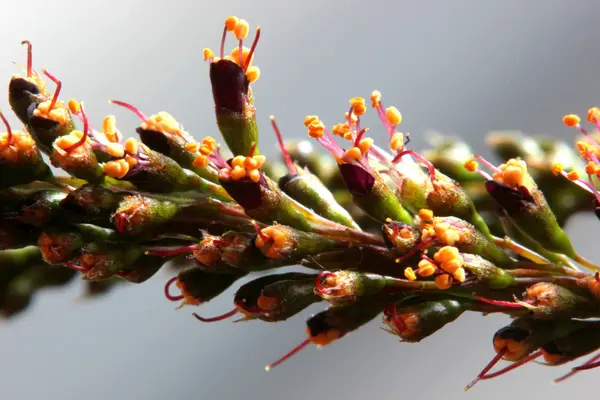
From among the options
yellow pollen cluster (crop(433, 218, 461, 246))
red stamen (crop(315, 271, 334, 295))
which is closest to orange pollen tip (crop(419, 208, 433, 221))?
yellow pollen cluster (crop(433, 218, 461, 246))

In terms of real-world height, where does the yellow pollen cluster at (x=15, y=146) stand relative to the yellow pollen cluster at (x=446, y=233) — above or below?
below

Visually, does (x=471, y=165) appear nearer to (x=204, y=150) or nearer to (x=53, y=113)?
(x=204, y=150)

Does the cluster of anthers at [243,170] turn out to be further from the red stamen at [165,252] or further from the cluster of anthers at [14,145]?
the cluster of anthers at [14,145]

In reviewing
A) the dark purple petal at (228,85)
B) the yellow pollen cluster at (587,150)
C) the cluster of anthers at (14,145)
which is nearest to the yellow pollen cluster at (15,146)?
the cluster of anthers at (14,145)

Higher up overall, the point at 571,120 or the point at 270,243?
the point at 571,120

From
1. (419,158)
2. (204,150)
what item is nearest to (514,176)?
(419,158)

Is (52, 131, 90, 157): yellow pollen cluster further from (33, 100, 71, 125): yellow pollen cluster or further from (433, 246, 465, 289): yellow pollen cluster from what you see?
(433, 246, 465, 289): yellow pollen cluster

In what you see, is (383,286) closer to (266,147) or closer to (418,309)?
(418,309)
